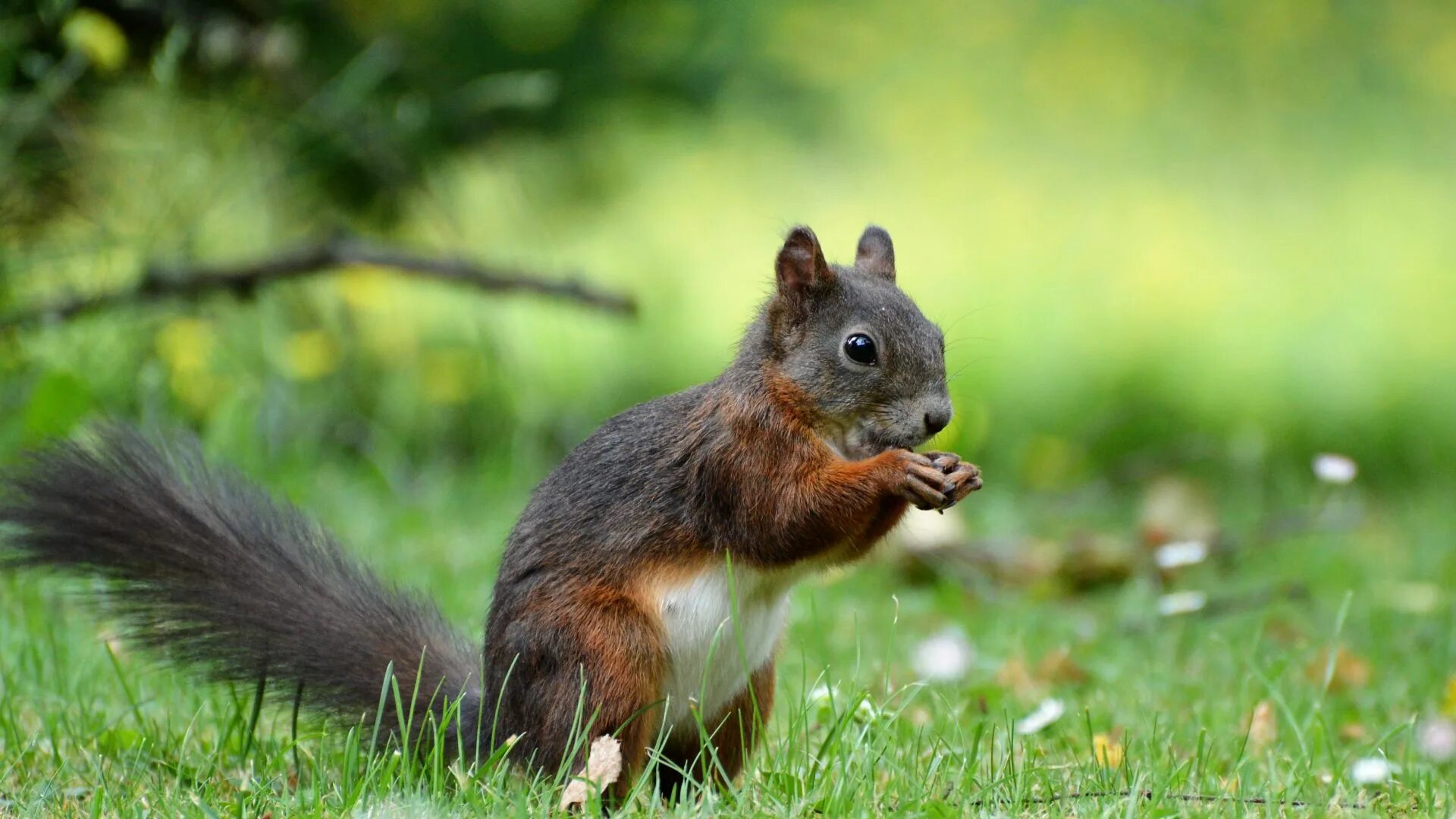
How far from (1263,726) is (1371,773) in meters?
0.50

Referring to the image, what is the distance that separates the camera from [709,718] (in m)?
2.13

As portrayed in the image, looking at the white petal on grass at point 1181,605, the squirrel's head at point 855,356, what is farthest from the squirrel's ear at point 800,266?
the white petal on grass at point 1181,605

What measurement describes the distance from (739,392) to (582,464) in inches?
9.5

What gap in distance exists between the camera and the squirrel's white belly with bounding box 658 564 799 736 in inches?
79.4

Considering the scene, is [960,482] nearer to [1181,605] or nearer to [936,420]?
[936,420]

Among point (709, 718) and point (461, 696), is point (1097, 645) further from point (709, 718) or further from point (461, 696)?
point (461, 696)

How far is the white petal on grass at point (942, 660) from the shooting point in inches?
113

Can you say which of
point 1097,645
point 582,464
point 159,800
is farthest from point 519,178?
point 159,800

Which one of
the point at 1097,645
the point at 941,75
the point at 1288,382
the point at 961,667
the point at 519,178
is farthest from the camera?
the point at 941,75

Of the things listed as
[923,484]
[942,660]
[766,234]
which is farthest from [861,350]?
[766,234]

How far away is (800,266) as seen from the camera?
2.14 m

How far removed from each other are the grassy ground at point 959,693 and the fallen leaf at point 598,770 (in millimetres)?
25

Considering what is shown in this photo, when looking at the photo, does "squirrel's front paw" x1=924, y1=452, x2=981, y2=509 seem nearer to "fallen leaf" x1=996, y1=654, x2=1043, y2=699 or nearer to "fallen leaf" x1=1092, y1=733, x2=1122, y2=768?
"fallen leaf" x1=1092, y1=733, x2=1122, y2=768

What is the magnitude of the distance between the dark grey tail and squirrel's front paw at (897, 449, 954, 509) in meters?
0.67
